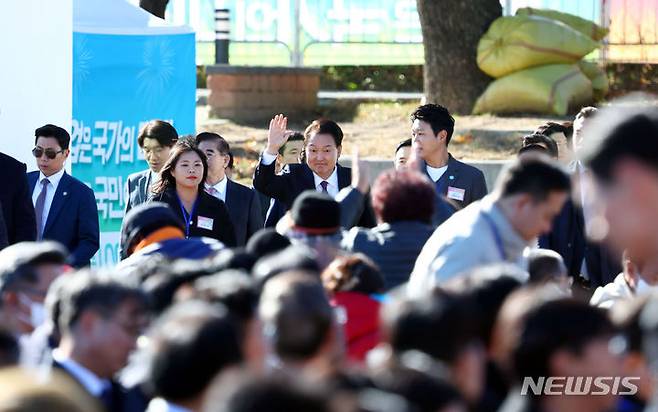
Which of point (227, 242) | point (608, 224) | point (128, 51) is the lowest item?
point (227, 242)

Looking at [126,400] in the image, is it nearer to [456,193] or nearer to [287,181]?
[287,181]

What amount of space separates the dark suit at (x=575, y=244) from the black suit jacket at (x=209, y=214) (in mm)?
1998

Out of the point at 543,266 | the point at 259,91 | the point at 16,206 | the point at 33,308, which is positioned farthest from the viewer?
the point at 259,91

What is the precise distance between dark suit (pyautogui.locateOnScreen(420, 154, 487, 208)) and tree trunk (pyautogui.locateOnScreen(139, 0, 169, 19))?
901cm

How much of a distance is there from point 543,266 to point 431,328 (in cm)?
289

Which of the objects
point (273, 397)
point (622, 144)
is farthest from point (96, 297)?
point (273, 397)

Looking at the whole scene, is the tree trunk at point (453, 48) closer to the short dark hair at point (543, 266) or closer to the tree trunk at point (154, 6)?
the tree trunk at point (154, 6)

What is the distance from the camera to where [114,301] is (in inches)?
165

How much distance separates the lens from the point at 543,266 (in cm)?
621

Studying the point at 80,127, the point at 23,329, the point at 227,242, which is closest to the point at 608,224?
the point at 23,329

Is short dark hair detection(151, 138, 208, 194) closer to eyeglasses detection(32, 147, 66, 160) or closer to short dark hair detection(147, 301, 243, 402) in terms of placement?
eyeglasses detection(32, 147, 66, 160)

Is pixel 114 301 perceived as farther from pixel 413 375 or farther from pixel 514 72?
pixel 514 72

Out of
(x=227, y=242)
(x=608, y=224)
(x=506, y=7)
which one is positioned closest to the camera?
(x=608, y=224)

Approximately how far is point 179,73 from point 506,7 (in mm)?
7581
